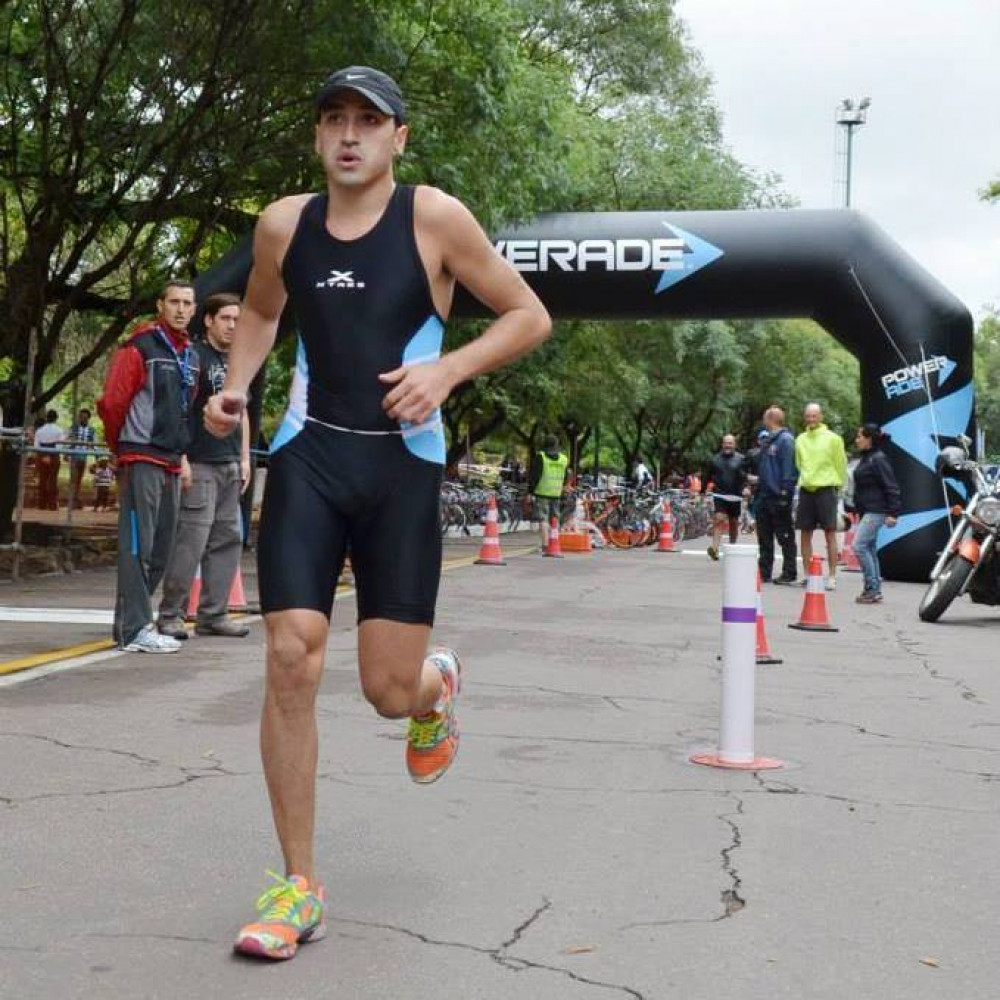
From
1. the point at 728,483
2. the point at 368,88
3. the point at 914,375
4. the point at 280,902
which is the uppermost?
the point at 914,375

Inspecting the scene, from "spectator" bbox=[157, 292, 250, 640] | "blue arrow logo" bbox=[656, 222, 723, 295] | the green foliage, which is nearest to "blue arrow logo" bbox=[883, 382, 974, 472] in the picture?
"blue arrow logo" bbox=[656, 222, 723, 295]

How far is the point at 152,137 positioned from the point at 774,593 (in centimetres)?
781

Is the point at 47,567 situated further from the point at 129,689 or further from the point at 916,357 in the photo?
the point at 916,357

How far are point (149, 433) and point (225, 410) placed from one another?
4789 millimetres

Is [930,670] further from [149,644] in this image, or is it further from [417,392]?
[417,392]

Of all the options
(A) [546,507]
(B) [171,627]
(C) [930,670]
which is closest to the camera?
(B) [171,627]

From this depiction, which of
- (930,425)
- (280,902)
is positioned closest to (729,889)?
(280,902)

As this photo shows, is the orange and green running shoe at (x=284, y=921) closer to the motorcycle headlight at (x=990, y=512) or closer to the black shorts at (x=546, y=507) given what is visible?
the motorcycle headlight at (x=990, y=512)

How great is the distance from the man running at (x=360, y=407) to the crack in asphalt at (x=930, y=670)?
5.29 meters

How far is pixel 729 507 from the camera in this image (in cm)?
2108

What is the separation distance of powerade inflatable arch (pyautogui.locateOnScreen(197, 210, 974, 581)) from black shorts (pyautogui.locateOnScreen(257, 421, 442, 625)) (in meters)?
14.3

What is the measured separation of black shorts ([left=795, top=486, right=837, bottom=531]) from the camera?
53.9ft

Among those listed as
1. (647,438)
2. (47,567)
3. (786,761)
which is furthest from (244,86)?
(647,438)

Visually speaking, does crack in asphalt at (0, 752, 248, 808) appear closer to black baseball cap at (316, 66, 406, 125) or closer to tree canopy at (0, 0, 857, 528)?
black baseball cap at (316, 66, 406, 125)
